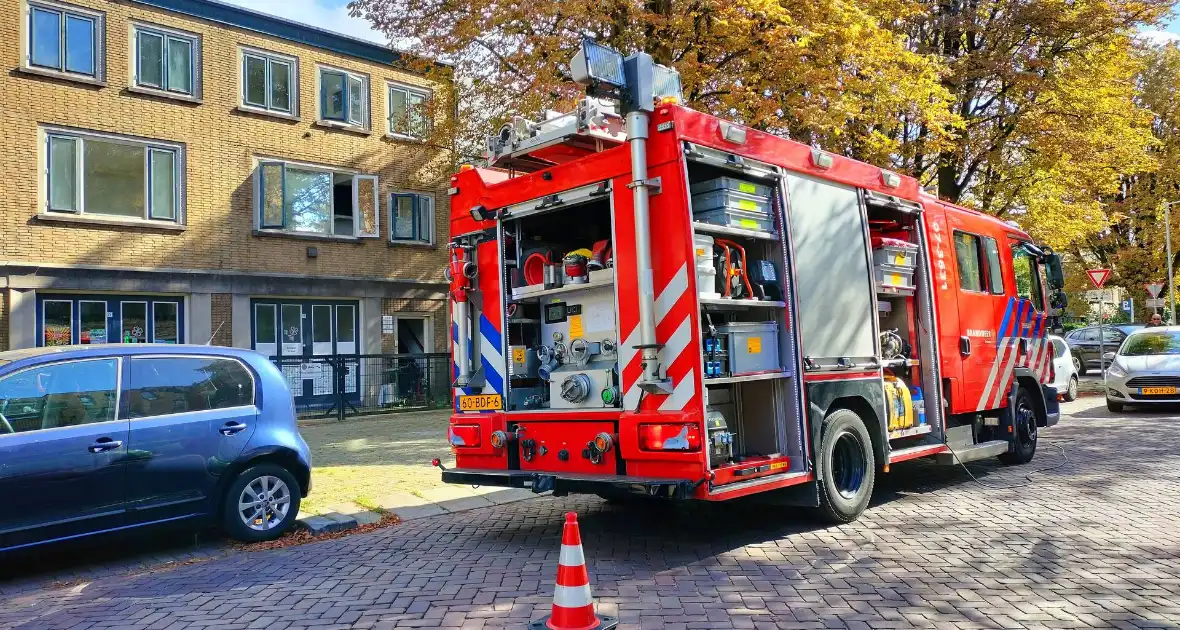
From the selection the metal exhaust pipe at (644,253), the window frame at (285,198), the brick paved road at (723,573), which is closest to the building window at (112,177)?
the window frame at (285,198)

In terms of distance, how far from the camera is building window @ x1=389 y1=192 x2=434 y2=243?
2141 cm

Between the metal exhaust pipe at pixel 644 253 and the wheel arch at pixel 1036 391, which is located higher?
the metal exhaust pipe at pixel 644 253

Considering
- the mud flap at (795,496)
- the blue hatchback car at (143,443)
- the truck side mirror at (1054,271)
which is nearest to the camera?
the blue hatchback car at (143,443)

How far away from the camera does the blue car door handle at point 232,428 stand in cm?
656

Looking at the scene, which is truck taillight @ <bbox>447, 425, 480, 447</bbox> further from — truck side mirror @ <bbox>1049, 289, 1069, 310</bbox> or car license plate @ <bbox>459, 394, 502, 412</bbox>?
truck side mirror @ <bbox>1049, 289, 1069, 310</bbox>

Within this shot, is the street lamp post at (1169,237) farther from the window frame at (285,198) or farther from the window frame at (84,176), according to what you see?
the window frame at (84,176)

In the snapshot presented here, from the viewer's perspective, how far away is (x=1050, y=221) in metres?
19.3

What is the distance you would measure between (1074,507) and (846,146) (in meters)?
9.43

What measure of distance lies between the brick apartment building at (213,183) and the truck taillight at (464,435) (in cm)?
1040

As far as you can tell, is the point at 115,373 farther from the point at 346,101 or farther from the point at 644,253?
the point at 346,101

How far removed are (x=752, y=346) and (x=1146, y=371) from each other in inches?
510

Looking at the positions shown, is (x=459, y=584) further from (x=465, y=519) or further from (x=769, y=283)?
(x=769, y=283)

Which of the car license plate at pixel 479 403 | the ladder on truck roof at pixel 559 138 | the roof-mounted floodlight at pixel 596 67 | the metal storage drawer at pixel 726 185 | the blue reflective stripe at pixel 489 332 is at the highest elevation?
the roof-mounted floodlight at pixel 596 67

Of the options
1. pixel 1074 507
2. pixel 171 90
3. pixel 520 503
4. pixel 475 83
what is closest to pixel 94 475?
pixel 520 503
